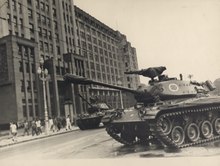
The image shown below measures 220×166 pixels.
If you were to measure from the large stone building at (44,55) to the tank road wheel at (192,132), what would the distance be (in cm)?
1031

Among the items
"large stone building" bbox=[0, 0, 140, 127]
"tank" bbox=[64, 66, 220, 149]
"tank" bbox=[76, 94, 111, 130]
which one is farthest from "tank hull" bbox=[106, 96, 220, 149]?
"large stone building" bbox=[0, 0, 140, 127]

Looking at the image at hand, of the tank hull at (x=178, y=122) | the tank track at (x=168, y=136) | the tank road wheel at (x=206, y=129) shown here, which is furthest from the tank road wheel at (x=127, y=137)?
the tank road wheel at (x=206, y=129)

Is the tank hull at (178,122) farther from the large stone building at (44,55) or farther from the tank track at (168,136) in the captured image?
the large stone building at (44,55)

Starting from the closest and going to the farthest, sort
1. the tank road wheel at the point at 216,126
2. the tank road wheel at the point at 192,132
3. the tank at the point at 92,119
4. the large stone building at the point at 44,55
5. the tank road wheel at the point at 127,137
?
the tank road wheel at the point at 192,132 < the tank road wheel at the point at 216,126 < the tank road wheel at the point at 127,137 < the tank at the point at 92,119 < the large stone building at the point at 44,55

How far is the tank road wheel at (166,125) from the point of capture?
6855 mm

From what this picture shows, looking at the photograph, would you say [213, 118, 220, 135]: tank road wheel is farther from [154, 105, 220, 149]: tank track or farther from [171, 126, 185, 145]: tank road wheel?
[171, 126, 185, 145]: tank road wheel

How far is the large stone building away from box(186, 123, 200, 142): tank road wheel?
406 inches

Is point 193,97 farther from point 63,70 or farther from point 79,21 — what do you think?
point 79,21

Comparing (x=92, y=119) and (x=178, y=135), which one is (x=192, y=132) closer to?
(x=178, y=135)

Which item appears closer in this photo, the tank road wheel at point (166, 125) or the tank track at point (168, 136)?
the tank track at point (168, 136)

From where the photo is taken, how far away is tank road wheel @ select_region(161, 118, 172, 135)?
686 cm

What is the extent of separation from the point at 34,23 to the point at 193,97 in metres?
22.7

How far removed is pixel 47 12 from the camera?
29.8 m

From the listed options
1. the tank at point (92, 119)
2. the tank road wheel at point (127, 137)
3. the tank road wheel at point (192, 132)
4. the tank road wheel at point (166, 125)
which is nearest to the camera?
the tank road wheel at point (166, 125)
